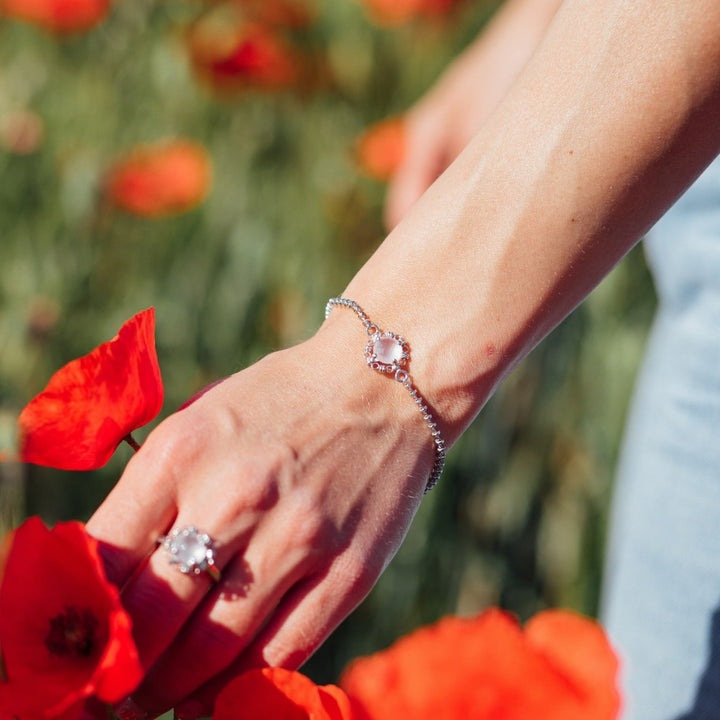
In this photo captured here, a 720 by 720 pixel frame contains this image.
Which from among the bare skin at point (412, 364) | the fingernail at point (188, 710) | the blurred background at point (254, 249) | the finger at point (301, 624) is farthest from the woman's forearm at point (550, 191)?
the blurred background at point (254, 249)

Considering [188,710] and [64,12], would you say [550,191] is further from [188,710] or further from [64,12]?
[64,12]

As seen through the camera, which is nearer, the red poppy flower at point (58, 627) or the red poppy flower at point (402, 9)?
the red poppy flower at point (58, 627)

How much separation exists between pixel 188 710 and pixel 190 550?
10cm

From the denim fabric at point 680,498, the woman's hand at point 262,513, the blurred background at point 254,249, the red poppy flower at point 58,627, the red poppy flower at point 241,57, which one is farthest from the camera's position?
the red poppy flower at point 241,57

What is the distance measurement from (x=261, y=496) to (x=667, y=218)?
1.86 ft

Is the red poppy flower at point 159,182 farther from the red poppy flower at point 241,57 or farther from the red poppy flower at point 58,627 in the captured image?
the red poppy flower at point 58,627

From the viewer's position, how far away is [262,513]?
555 mm

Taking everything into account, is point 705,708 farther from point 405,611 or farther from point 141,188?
point 141,188

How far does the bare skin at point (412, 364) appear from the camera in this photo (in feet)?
1.79

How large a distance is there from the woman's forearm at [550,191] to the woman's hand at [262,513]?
0.06 meters

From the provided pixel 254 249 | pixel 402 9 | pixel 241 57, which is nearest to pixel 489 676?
pixel 254 249

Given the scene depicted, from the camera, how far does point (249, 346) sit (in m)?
1.64

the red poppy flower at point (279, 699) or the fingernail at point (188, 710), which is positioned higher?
the red poppy flower at point (279, 699)

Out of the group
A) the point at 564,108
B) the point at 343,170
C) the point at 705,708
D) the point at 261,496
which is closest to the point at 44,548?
the point at 261,496
